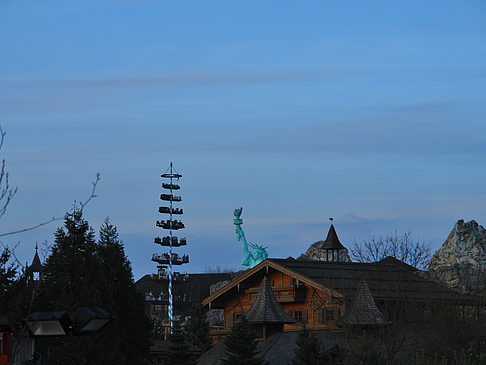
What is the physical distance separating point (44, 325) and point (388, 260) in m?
35.4

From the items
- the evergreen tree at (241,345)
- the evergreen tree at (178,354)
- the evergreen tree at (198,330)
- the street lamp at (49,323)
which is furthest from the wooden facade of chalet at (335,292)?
the street lamp at (49,323)

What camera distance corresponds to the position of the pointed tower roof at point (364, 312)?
34.8 meters

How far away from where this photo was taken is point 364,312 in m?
35.4

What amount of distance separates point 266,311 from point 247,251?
80.2 ft

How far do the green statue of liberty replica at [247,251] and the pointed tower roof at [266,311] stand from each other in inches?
791

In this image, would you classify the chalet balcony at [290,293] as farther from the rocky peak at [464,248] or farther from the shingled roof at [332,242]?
the rocky peak at [464,248]

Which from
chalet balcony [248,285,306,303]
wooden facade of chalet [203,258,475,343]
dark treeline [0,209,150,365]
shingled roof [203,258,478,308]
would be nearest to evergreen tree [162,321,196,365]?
dark treeline [0,209,150,365]

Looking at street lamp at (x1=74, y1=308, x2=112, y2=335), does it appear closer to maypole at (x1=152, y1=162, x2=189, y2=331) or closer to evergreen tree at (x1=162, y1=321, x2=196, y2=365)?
evergreen tree at (x1=162, y1=321, x2=196, y2=365)

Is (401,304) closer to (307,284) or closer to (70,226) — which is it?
(307,284)

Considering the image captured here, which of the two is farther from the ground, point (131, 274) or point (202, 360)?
point (131, 274)

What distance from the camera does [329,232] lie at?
63.3 m

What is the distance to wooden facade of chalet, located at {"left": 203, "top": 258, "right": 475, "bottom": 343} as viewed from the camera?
3653 centimetres

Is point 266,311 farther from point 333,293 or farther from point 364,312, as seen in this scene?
point 364,312

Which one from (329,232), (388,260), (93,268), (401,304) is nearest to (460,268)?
(329,232)
